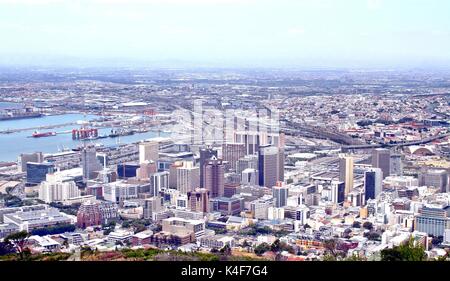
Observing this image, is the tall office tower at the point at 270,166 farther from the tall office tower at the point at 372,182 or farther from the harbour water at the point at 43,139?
the harbour water at the point at 43,139

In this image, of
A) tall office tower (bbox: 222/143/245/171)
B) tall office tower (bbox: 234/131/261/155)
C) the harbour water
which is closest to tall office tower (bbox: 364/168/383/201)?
tall office tower (bbox: 234/131/261/155)

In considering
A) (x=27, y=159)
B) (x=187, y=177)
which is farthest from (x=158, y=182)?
(x=27, y=159)

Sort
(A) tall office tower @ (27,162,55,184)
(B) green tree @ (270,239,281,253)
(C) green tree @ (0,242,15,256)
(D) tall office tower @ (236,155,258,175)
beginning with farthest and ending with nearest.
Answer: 1. (D) tall office tower @ (236,155,258,175)
2. (A) tall office tower @ (27,162,55,184)
3. (B) green tree @ (270,239,281,253)
4. (C) green tree @ (0,242,15,256)

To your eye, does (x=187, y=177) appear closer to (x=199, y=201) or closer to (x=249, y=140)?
(x=199, y=201)

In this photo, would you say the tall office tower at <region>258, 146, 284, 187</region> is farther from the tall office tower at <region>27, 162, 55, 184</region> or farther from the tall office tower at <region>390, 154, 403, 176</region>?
the tall office tower at <region>27, 162, 55, 184</region>

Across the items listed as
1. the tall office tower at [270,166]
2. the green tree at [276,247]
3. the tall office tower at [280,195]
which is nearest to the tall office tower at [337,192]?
the tall office tower at [280,195]
